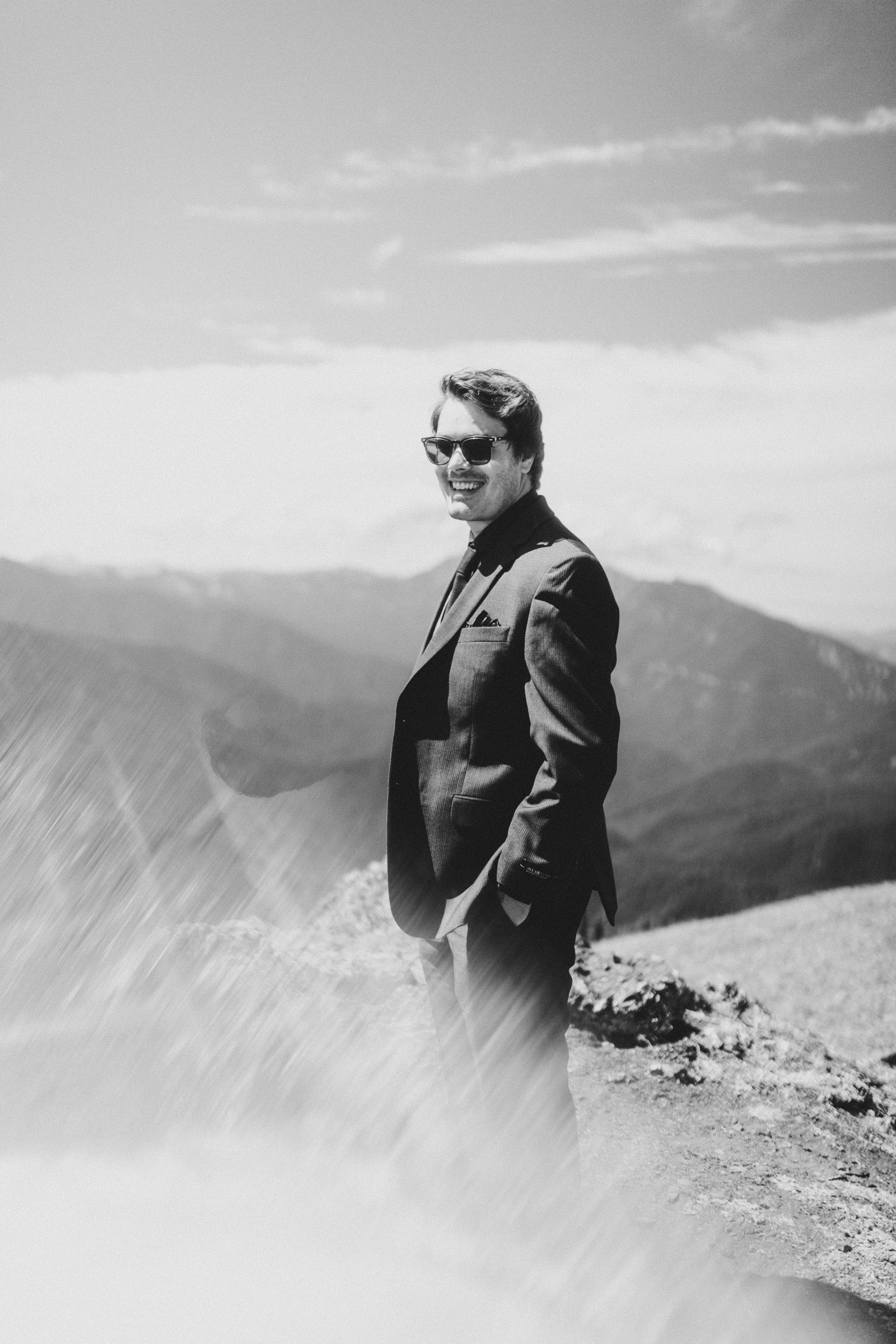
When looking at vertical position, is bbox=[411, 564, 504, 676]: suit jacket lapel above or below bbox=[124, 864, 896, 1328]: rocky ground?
above

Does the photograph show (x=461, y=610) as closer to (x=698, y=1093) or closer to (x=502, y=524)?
(x=502, y=524)

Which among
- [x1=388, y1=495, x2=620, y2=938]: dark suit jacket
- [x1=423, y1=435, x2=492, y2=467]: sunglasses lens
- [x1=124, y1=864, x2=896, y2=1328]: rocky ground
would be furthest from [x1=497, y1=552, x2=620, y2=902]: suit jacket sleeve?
[x1=124, y1=864, x2=896, y2=1328]: rocky ground

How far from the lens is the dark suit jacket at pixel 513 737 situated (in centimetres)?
250

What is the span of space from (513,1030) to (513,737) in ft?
3.12

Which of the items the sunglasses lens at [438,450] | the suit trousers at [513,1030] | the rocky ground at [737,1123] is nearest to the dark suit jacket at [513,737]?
the suit trousers at [513,1030]

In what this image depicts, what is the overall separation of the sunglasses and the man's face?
11mm

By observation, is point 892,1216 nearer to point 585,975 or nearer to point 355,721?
point 585,975

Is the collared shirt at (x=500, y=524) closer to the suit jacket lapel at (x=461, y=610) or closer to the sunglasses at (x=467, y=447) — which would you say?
the suit jacket lapel at (x=461, y=610)

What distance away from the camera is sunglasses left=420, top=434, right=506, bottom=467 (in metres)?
2.80

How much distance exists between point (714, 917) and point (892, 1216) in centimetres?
1384

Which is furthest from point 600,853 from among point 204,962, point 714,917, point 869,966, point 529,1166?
point 714,917

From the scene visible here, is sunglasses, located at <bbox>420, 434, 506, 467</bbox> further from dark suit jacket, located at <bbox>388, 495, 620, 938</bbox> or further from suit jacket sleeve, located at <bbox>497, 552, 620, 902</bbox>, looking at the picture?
suit jacket sleeve, located at <bbox>497, 552, 620, 902</bbox>

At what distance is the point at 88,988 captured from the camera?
4957 millimetres

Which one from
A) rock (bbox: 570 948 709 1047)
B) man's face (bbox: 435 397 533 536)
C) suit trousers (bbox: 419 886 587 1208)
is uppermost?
man's face (bbox: 435 397 533 536)
